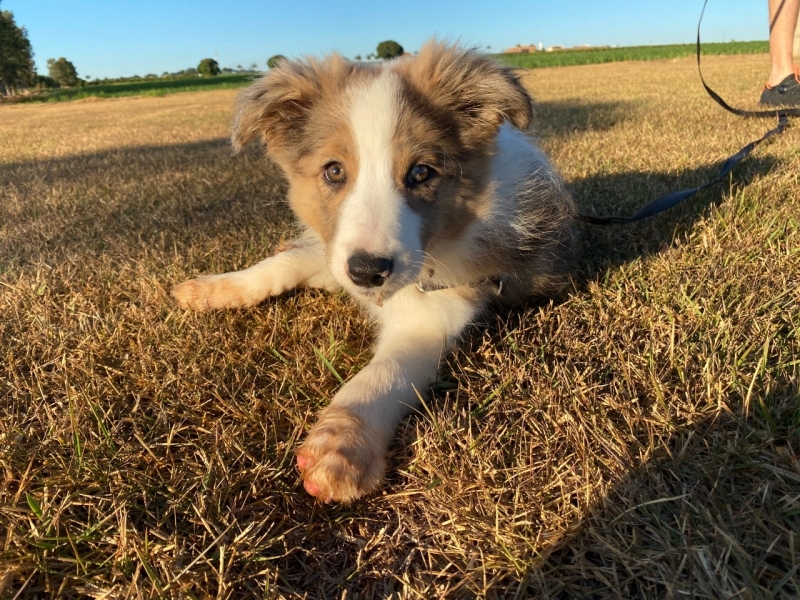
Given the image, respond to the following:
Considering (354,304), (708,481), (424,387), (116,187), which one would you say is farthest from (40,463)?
(116,187)

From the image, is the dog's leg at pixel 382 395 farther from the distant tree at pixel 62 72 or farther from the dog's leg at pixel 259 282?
the distant tree at pixel 62 72

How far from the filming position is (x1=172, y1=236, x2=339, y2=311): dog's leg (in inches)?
104

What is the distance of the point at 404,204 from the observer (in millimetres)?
2109

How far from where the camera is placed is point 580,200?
4.14m

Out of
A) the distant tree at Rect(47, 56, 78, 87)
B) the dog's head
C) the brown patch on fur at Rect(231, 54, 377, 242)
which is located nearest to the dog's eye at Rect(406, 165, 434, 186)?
the dog's head

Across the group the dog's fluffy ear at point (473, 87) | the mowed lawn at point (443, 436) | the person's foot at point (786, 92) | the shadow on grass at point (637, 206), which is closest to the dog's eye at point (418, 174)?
the dog's fluffy ear at point (473, 87)

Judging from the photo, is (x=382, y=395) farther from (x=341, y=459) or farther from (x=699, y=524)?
(x=699, y=524)

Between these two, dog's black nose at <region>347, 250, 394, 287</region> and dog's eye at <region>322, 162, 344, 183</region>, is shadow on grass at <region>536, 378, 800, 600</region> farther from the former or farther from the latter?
dog's eye at <region>322, 162, 344, 183</region>

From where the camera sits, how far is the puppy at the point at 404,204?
6.44ft

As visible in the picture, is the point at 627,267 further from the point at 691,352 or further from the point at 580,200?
the point at 580,200

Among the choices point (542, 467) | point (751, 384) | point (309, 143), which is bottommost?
point (542, 467)

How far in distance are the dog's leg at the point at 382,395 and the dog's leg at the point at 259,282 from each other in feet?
1.75

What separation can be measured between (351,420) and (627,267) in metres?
1.77

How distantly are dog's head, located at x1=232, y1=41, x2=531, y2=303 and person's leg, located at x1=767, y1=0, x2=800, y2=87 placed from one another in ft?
18.2
